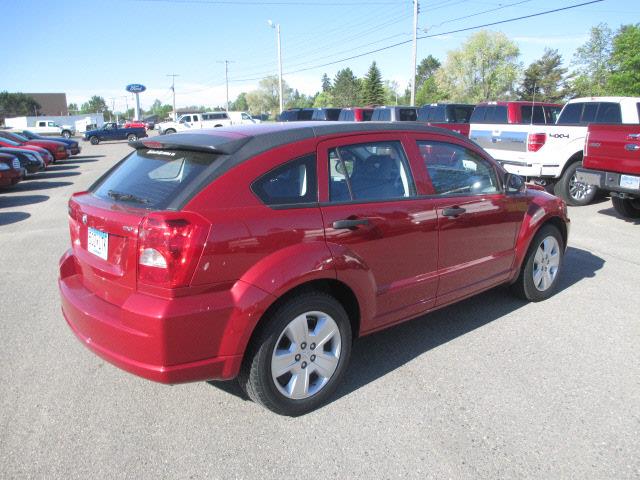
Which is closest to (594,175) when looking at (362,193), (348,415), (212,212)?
(362,193)

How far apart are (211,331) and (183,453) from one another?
709 millimetres

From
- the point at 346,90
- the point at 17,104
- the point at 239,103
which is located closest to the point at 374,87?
the point at 346,90

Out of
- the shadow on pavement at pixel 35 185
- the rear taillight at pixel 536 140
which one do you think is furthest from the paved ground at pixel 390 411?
the shadow on pavement at pixel 35 185

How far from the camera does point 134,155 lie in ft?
11.8

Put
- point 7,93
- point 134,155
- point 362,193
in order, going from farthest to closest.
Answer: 1. point 7,93
2. point 134,155
3. point 362,193

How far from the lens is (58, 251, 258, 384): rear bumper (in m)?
2.61

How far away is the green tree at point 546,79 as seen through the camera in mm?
68312

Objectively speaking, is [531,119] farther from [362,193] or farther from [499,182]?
[362,193]

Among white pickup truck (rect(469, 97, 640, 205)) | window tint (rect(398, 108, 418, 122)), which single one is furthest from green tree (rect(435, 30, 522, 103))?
white pickup truck (rect(469, 97, 640, 205))

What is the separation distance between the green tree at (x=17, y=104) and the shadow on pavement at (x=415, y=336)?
125 m

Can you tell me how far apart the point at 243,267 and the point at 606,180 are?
24.1 ft

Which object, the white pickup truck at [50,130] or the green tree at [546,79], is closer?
the white pickup truck at [50,130]

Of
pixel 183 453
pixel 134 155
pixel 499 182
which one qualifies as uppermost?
pixel 134 155

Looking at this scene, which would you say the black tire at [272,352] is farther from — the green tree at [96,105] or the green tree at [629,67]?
the green tree at [96,105]
